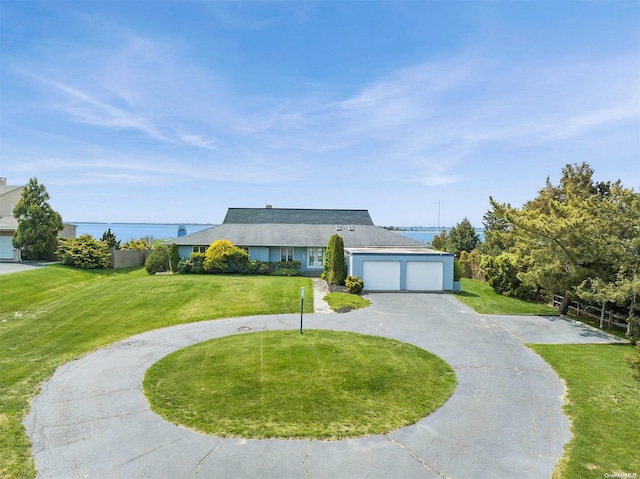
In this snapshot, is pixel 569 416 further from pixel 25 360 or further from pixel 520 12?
pixel 25 360

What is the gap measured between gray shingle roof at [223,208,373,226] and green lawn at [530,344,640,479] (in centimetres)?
2498

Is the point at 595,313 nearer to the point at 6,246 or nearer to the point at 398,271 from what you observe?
the point at 398,271

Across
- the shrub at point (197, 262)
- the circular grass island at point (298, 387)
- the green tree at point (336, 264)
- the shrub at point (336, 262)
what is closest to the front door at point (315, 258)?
the shrub at point (336, 262)

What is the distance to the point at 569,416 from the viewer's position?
26.2 feet

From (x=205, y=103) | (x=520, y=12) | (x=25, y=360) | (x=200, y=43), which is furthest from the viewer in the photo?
(x=205, y=103)

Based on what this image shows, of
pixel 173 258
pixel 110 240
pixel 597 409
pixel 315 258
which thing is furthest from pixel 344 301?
pixel 110 240

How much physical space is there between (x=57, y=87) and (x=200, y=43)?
7.15 m

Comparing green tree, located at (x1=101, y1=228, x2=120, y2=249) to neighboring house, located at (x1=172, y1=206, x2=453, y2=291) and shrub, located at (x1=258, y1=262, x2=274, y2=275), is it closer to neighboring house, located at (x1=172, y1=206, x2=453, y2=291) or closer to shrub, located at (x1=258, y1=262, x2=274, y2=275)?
neighboring house, located at (x1=172, y1=206, x2=453, y2=291)

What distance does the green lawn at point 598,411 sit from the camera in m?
6.15

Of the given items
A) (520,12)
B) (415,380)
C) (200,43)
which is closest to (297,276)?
(200,43)

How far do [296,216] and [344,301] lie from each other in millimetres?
18754

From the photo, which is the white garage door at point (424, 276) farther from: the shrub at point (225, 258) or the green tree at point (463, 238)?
the green tree at point (463, 238)

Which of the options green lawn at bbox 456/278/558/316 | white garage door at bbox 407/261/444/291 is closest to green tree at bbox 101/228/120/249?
white garage door at bbox 407/261/444/291

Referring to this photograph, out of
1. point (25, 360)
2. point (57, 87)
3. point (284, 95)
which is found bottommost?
point (25, 360)
